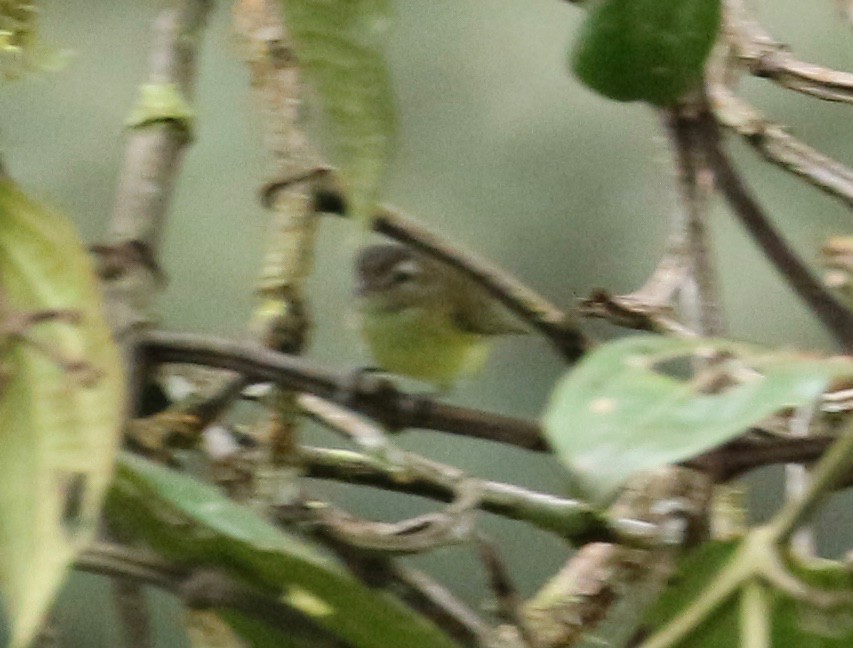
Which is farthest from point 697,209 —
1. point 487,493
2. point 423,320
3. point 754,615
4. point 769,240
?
point 423,320

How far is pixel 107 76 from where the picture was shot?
1.19m

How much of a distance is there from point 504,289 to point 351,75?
0.70ft

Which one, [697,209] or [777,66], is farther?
[777,66]

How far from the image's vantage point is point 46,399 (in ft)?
1.12

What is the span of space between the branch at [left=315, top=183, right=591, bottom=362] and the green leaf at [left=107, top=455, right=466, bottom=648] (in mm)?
220

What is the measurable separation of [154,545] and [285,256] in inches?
10.3

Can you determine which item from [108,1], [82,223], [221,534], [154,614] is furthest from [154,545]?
[108,1]

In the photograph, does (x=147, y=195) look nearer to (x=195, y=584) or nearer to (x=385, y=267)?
Answer: (x=195, y=584)

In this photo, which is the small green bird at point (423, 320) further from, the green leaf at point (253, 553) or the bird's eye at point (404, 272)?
the green leaf at point (253, 553)

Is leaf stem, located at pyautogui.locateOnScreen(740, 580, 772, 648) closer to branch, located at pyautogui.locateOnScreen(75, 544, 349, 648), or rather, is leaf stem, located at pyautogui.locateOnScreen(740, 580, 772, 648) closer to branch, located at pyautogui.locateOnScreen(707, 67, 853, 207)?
branch, located at pyautogui.locateOnScreen(75, 544, 349, 648)

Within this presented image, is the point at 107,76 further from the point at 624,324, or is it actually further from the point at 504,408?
the point at 624,324

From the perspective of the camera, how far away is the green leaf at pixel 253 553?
0.35 meters

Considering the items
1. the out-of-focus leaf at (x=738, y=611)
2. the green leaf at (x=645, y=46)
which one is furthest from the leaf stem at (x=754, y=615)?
the green leaf at (x=645, y=46)

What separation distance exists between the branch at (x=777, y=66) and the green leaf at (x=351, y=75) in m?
0.46
